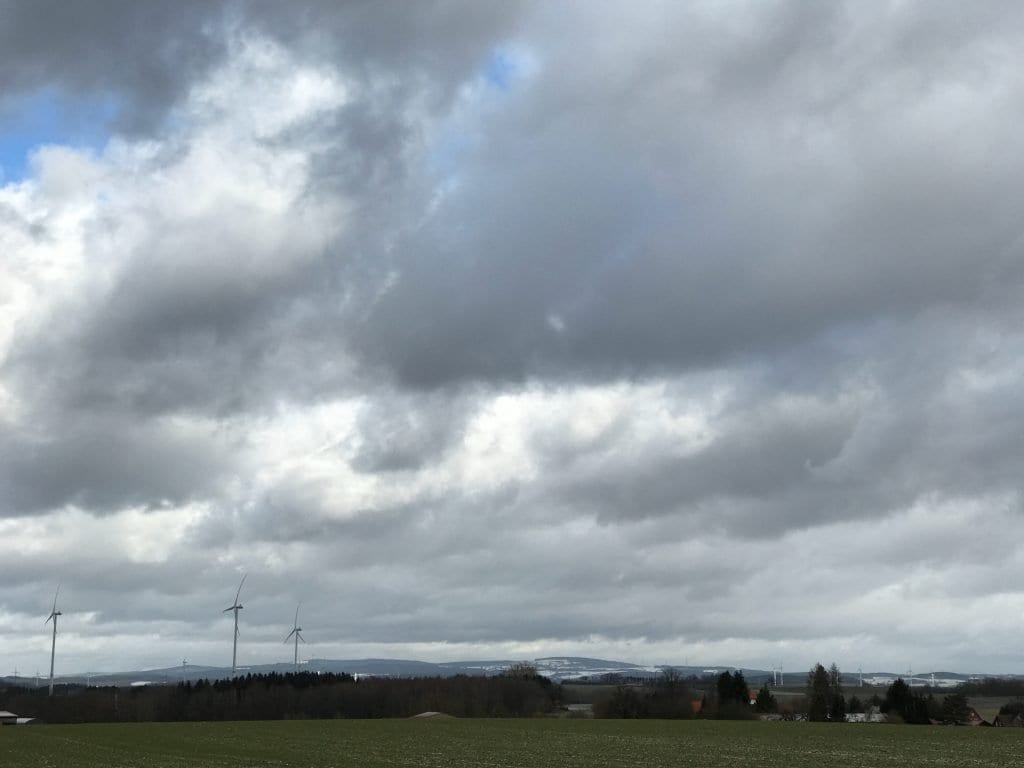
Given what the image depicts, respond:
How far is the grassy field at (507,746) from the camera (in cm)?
7425

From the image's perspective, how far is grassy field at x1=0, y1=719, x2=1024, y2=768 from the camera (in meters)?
74.2

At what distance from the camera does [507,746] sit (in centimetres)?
9288

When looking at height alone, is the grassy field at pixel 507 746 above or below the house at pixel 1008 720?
above

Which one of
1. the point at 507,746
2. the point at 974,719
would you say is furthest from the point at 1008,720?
the point at 507,746

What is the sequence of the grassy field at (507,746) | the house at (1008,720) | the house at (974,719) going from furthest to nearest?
the house at (974,719)
the house at (1008,720)
the grassy field at (507,746)

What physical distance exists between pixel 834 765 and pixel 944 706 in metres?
123

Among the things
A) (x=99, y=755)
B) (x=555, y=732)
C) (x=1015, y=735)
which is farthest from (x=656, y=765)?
(x=1015, y=735)

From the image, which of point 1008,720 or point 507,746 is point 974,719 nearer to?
point 1008,720

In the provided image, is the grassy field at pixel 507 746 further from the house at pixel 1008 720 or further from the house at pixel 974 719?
the house at pixel 974 719

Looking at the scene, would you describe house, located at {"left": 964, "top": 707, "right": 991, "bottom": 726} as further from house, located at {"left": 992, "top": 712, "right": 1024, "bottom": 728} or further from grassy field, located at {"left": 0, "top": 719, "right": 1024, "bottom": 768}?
grassy field, located at {"left": 0, "top": 719, "right": 1024, "bottom": 768}

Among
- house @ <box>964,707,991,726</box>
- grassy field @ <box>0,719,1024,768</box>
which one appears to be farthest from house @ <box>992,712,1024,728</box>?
grassy field @ <box>0,719,1024,768</box>

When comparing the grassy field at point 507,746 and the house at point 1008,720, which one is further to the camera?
the house at point 1008,720

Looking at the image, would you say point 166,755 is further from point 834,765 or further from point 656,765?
point 834,765

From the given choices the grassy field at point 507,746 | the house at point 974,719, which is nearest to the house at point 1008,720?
the house at point 974,719
